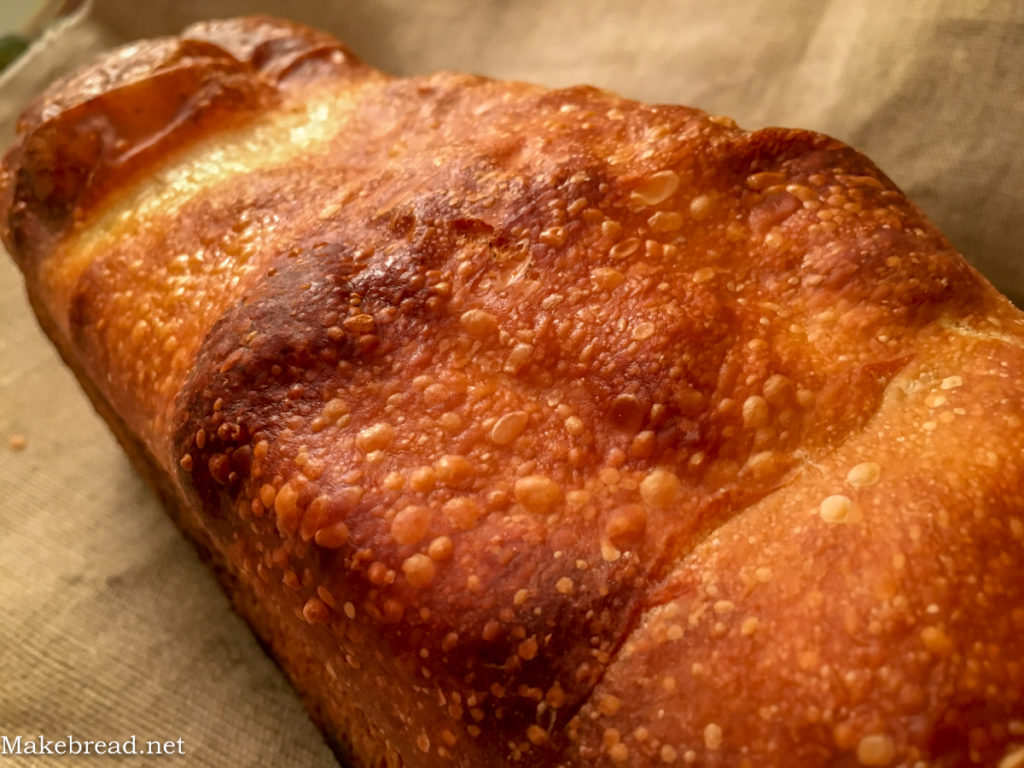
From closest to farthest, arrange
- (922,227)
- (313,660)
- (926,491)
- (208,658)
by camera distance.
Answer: (926,491) → (922,227) → (313,660) → (208,658)

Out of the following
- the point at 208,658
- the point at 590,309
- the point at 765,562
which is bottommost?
the point at 208,658

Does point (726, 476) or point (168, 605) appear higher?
point (726, 476)

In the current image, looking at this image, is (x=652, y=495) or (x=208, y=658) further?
(x=208, y=658)

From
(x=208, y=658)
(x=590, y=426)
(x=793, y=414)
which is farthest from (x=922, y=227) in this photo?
(x=208, y=658)

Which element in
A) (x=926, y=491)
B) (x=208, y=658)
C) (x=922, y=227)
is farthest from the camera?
(x=208, y=658)

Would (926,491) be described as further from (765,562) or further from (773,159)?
(773,159)

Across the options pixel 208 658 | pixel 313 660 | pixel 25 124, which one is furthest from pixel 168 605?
pixel 25 124
